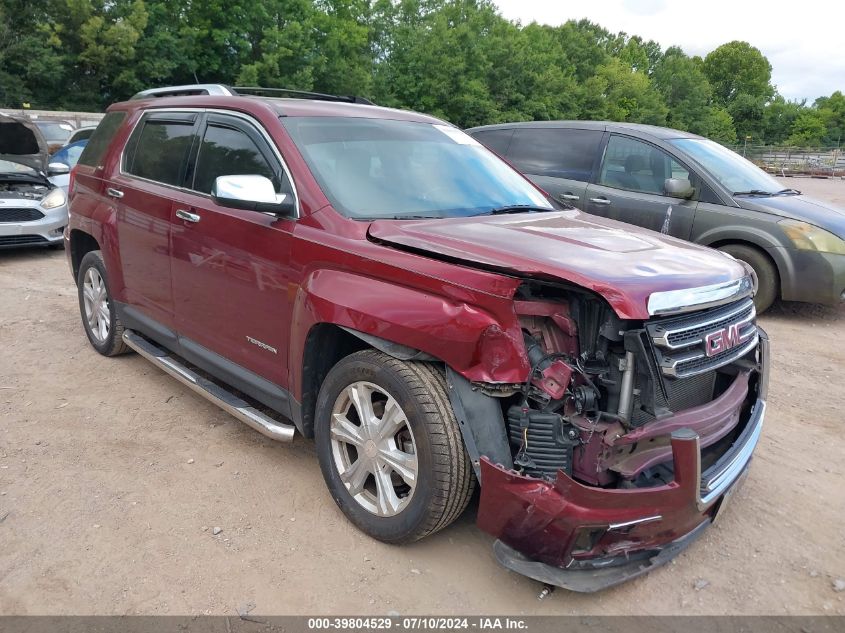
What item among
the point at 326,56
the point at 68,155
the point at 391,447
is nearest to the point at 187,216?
the point at 391,447

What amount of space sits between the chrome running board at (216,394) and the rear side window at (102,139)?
136cm

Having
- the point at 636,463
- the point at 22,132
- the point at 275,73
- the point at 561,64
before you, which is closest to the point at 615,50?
the point at 561,64

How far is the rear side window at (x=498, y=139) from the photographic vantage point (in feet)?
26.9

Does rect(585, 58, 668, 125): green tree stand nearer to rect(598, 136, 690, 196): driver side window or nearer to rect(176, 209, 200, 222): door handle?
rect(598, 136, 690, 196): driver side window

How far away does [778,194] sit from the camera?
23.1 feet

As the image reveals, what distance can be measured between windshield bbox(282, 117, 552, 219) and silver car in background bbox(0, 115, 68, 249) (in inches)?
263

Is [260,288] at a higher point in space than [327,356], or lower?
higher

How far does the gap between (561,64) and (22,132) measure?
5656 centimetres


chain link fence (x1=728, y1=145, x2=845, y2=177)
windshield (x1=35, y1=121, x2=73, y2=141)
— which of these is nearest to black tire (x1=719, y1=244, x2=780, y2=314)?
windshield (x1=35, y1=121, x2=73, y2=141)

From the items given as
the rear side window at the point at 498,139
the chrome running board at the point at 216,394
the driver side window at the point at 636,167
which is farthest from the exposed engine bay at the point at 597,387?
the rear side window at the point at 498,139

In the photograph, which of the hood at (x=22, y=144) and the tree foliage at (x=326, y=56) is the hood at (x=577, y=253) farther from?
the tree foliage at (x=326, y=56)

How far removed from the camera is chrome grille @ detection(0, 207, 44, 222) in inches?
344

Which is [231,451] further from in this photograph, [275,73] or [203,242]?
[275,73]

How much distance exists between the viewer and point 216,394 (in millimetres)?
3697
